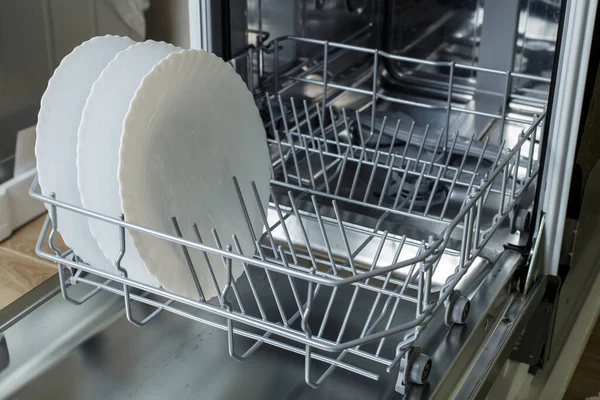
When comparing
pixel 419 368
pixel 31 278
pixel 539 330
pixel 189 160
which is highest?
pixel 189 160

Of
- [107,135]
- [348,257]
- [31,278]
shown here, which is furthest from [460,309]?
[31,278]

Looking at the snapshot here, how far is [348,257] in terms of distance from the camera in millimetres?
702

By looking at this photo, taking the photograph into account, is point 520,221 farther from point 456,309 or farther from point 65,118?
point 65,118

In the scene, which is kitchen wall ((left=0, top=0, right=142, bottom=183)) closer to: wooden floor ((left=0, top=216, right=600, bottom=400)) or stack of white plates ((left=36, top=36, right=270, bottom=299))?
wooden floor ((left=0, top=216, right=600, bottom=400))

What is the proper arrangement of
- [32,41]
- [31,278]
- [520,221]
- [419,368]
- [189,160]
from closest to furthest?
[419,368], [189,160], [520,221], [31,278], [32,41]

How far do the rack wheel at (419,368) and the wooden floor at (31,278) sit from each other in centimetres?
57

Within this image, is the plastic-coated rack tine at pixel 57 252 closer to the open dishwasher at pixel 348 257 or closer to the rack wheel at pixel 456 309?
the open dishwasher at pixel 348 257

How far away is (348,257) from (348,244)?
0.23 feet

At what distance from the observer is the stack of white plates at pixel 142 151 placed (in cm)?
65

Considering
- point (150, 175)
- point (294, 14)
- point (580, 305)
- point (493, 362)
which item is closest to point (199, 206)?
point (150, 175)

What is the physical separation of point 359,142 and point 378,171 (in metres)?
0.06

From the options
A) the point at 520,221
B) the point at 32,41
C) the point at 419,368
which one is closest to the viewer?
the point at 419,368

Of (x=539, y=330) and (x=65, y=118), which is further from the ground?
(x=65, y=118)

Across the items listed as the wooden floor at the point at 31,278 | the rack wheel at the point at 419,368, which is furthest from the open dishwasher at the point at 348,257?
the wooden floor at the point at 31,278
